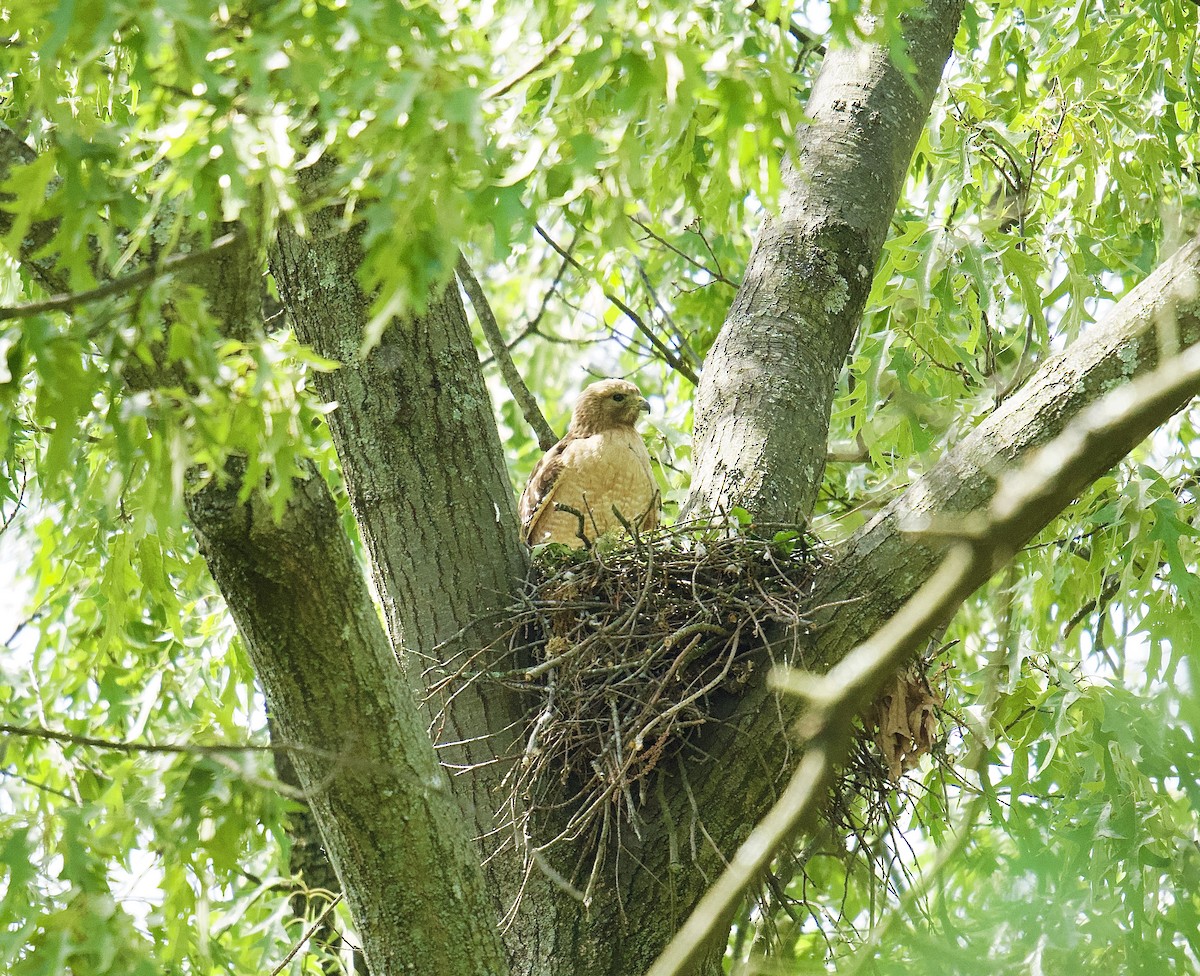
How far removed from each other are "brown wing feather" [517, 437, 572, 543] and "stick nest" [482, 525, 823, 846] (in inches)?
61.9

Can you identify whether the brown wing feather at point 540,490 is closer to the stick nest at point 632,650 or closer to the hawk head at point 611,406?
the hawk head at point 611,406

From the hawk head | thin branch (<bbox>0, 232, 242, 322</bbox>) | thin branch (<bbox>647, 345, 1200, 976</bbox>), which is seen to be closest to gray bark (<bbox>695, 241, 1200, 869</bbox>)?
thin branch (<bbox>647, 345, 1200, 976</bbox>)

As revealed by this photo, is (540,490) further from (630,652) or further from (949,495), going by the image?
(949,495)

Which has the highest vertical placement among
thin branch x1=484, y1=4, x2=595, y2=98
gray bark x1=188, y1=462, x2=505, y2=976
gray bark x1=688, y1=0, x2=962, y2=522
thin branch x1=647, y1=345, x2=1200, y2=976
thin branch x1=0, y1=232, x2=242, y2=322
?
gray bark x1=688, y1=0, x2=962, y2=522

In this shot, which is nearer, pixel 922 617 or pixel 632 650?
pixel 922 617

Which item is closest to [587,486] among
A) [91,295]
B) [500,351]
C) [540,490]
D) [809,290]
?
[540,490]

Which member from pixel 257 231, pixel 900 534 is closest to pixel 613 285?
pixel 900 534

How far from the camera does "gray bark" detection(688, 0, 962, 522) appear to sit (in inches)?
164

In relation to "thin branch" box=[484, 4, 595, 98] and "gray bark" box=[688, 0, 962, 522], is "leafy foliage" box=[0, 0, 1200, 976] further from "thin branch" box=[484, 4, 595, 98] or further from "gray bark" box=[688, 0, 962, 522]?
"gray bark" box=[688, 0, 962, 522]

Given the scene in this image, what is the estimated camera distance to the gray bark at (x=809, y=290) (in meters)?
4.16

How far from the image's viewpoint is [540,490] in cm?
557

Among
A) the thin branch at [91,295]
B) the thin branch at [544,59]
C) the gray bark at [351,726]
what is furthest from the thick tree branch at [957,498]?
the thin branch at [91,295]

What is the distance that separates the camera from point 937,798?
3.75 meters

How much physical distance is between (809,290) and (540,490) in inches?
66.3
